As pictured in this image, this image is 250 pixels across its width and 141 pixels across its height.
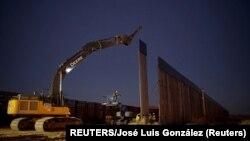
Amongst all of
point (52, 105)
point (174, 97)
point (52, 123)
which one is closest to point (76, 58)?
point (52, 105)

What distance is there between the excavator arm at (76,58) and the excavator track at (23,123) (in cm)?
174

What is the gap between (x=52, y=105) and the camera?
55.6ft

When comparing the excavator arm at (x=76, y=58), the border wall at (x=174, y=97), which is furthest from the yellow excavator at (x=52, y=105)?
the border wall at (x=174, y=97)

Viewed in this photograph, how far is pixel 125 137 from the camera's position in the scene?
5.50 m

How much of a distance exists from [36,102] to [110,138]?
11.6 m

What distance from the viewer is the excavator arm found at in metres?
17.2

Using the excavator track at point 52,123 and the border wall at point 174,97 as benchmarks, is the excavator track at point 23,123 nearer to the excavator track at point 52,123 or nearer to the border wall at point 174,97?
the excavator track at point 52,123

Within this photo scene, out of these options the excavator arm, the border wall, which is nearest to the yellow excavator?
the excavator arm

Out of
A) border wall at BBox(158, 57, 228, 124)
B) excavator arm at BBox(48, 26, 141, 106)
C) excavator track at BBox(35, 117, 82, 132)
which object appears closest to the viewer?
border wall at BBox(158, 57, 228, 124)

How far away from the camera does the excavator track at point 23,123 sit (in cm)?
1557

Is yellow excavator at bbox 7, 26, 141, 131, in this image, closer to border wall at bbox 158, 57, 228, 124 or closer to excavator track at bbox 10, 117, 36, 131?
excavator track at bbox 10, 117, 36, 131

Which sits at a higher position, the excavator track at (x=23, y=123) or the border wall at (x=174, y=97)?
the border wall at (x=174, y=97)

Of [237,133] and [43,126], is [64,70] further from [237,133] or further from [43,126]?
[237,133]

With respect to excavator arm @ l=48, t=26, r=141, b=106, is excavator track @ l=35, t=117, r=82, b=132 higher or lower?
lower
